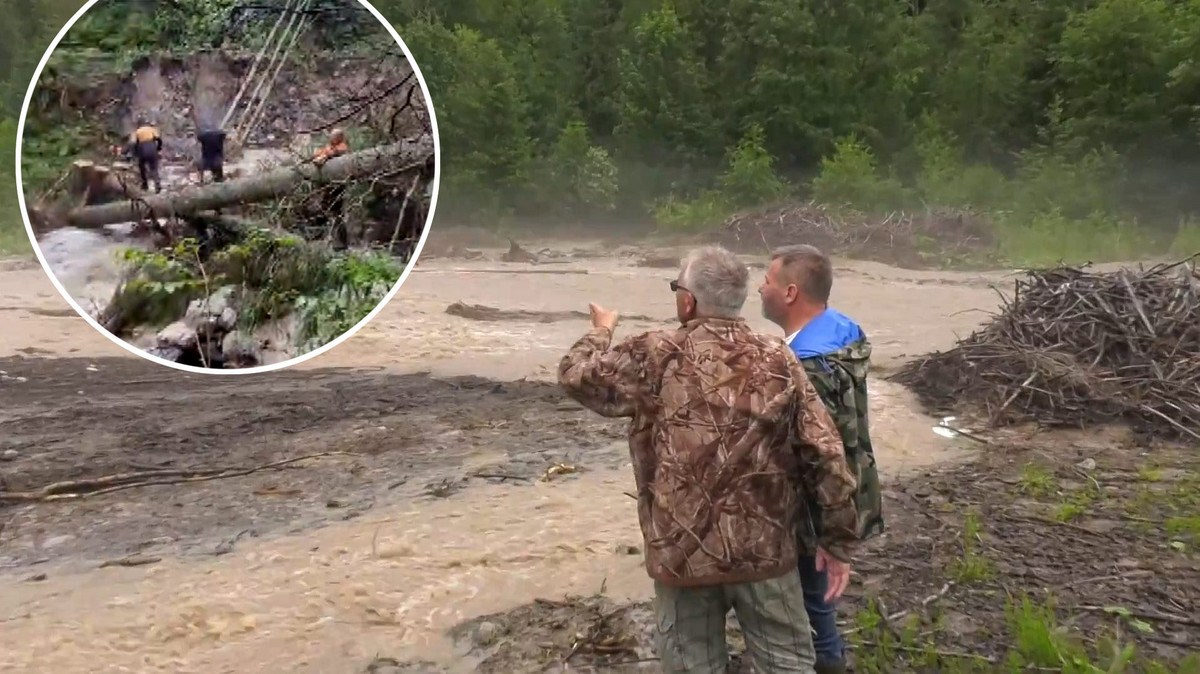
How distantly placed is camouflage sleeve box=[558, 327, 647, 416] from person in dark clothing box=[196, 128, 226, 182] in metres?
0.90

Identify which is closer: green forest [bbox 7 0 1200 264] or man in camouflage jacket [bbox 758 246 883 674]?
man in camouflage jacket [bbox 758 246 883 674]

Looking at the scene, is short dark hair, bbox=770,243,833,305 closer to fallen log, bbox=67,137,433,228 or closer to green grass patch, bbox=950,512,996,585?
fallen log, bbox=67,137,433,228

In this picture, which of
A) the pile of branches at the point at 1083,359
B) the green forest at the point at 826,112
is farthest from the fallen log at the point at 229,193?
the green forest at the point at 826,112

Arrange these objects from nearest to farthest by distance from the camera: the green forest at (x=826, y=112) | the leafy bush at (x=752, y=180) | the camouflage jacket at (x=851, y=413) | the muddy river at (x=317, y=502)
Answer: the camouflage jacket at (x=851, y=413)
the muddy river at (x=317, y=502)
the green forest at (x=826, y=112)
the leafy bush at (x=752, y=180)

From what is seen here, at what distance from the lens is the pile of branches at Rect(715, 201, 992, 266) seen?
63.6 ft

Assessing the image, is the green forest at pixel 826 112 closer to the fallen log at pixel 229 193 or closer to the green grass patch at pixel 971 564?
the green grass patch at pixel 971 564

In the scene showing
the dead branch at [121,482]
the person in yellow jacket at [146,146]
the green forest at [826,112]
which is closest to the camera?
the person in yellow jacket at [146,146]

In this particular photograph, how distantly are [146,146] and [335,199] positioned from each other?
400mm

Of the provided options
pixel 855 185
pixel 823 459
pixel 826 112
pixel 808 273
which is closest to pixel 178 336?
pixel 823 459

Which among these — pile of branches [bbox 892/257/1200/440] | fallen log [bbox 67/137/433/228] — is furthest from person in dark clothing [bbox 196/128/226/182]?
pile of branches [bbox 892/257/1200/440]

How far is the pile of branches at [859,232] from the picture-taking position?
19375 millimetres

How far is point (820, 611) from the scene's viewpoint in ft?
10.7

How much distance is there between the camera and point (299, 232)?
7.94ft

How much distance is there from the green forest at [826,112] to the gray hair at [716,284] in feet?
55.6
